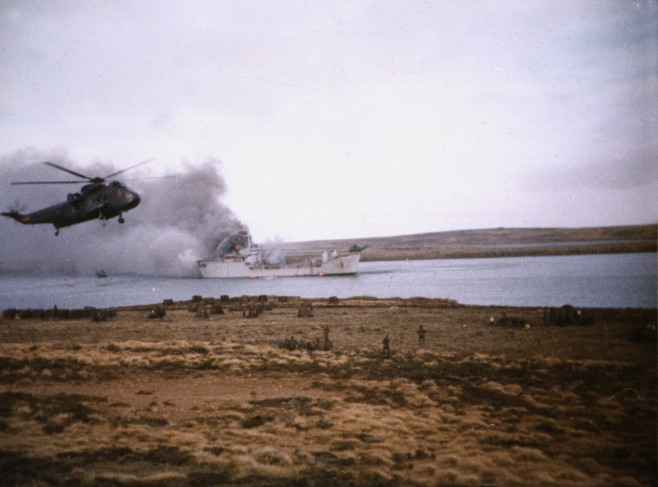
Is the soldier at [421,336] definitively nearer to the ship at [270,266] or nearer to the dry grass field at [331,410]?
the dry grass field at [331,410]

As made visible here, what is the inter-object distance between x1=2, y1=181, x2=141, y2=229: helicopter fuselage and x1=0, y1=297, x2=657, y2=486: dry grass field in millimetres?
6605

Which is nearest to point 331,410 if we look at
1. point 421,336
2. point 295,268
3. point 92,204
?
point 421,336

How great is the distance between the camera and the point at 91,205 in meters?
22.9

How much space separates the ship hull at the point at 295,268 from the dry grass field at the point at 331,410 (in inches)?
3002

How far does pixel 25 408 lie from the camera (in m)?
9.58

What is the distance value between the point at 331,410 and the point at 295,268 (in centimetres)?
8629

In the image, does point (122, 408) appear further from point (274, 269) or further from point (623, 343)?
point (274, 269)

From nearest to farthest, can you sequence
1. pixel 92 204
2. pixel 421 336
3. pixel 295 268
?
pixel 421 336
pixel 92 204
pixel 295 268

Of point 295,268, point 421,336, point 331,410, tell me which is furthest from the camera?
point 295,268

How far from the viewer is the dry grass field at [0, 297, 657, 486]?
6.79 meters

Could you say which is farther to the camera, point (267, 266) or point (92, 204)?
point (267, 266)

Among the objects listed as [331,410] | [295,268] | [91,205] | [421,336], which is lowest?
[331,410]

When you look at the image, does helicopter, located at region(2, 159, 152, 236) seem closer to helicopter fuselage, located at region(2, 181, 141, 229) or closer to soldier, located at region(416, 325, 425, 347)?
helicopter fuselage, located at region(2, 181, 141, 229)

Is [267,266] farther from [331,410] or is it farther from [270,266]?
[331,410]
